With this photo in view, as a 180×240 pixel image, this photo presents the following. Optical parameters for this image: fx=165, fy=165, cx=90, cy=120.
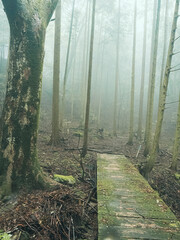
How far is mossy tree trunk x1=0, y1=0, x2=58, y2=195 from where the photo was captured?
9.74ft

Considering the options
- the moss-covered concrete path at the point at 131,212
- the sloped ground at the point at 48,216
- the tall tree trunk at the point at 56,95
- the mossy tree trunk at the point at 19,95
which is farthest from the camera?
the tall tree trunk at the point at 56,95

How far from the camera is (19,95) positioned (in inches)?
118

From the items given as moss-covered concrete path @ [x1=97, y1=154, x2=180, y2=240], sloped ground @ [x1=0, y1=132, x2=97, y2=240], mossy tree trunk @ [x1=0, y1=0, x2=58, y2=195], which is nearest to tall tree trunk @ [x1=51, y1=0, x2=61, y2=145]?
moss-covered concrete path @ [x1=97, y1=154, x2=180, y2=240]

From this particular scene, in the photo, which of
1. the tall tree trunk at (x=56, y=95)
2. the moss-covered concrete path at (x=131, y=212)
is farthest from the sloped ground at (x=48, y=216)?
the tall tree trunk at (x=56, y=95)

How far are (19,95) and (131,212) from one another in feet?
9.71

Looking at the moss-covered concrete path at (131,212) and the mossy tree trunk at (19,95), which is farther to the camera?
the mossy tree trunk at (19,95)

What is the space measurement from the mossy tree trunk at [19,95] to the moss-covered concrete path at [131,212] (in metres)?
1.63

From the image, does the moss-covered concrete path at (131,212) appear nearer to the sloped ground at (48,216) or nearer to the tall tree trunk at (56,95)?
the sloped ground at (48,216)

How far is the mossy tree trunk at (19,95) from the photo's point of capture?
2.97 m

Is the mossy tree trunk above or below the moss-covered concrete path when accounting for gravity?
above

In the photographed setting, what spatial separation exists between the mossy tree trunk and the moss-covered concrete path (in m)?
1.63

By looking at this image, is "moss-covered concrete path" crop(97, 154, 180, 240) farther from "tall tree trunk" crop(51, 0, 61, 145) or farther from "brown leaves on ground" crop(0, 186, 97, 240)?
"tall tree trunk" crop(51, 0, 61, 145)

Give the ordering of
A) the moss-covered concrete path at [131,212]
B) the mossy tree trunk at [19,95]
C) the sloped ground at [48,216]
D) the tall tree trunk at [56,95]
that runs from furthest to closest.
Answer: the tall tree trunk at [56,95] < the mossy tree trunk at [19,95] < the moss-covered concrete path at [131,212] < the sloped ground at [48,216]

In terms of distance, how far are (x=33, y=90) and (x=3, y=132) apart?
946mm
